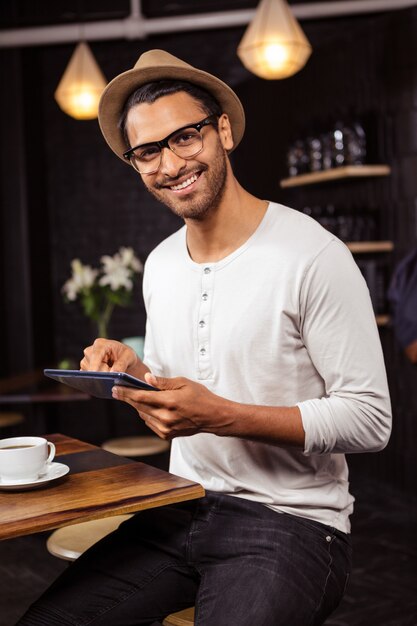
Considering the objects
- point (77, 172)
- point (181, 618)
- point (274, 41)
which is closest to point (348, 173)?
point (274, 41)

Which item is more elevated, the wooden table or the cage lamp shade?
the cage lamp shade

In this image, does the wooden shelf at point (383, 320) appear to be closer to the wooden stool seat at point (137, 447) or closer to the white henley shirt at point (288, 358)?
the wooden stool seat at point (137, 447)

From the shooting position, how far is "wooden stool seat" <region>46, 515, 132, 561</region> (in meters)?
2.21

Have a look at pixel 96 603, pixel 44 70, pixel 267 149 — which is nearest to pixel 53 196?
pixel 44 70

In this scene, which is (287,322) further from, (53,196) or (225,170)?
(53,196)

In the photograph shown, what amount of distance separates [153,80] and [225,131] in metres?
0.22

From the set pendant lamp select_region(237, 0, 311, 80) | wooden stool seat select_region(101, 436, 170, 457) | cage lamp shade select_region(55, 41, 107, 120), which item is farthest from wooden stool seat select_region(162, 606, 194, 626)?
cage lamp shade select_region(55, 41, 107, 120)

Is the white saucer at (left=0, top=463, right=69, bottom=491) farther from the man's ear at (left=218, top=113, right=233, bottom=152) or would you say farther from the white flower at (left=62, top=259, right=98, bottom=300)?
the white flower at (left=62, top=259, right=98, bottom=300)

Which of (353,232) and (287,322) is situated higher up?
(353,232)

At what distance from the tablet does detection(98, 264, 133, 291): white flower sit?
333 centimetres

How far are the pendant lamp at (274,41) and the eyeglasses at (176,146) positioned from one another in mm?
3001

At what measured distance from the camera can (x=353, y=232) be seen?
5.31 m

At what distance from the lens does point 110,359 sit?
1958mm

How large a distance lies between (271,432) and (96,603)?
548 millimetres
